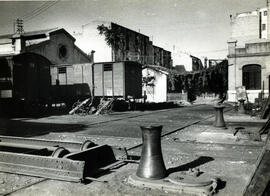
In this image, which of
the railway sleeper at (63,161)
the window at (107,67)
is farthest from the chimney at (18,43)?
the railway sleeper at (63,161)

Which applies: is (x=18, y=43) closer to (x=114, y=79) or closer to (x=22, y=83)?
(x=22, y=83)

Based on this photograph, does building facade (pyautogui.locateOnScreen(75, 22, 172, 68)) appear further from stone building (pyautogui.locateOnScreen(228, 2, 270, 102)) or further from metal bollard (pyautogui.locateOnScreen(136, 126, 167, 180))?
metal bollard (pyautogui.locateOnScreen(136, 126, 167, 180))

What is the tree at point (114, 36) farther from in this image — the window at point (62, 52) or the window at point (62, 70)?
the window at point (62, 70)

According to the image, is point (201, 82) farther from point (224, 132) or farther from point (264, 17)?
point (224, 132)

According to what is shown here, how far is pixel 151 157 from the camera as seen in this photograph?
4.50 meters

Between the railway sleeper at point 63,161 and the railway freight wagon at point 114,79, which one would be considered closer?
the railway sleeper at point 63,161

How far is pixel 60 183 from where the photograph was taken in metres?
4.47

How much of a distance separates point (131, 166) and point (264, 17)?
1577 inches

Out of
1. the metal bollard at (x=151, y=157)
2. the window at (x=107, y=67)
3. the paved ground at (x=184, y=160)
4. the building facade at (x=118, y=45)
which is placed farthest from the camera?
the building facade at (x=118, y=45)

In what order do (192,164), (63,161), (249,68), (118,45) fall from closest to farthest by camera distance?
(63,161) → (192,164) → (249,68) → (118,45)

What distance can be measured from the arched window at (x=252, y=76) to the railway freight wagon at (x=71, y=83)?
1352 cm

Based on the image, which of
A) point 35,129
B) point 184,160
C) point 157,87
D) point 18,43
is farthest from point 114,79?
point 184,160

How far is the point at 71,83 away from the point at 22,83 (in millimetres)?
4450

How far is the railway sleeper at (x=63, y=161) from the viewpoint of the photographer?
15.0 ft
